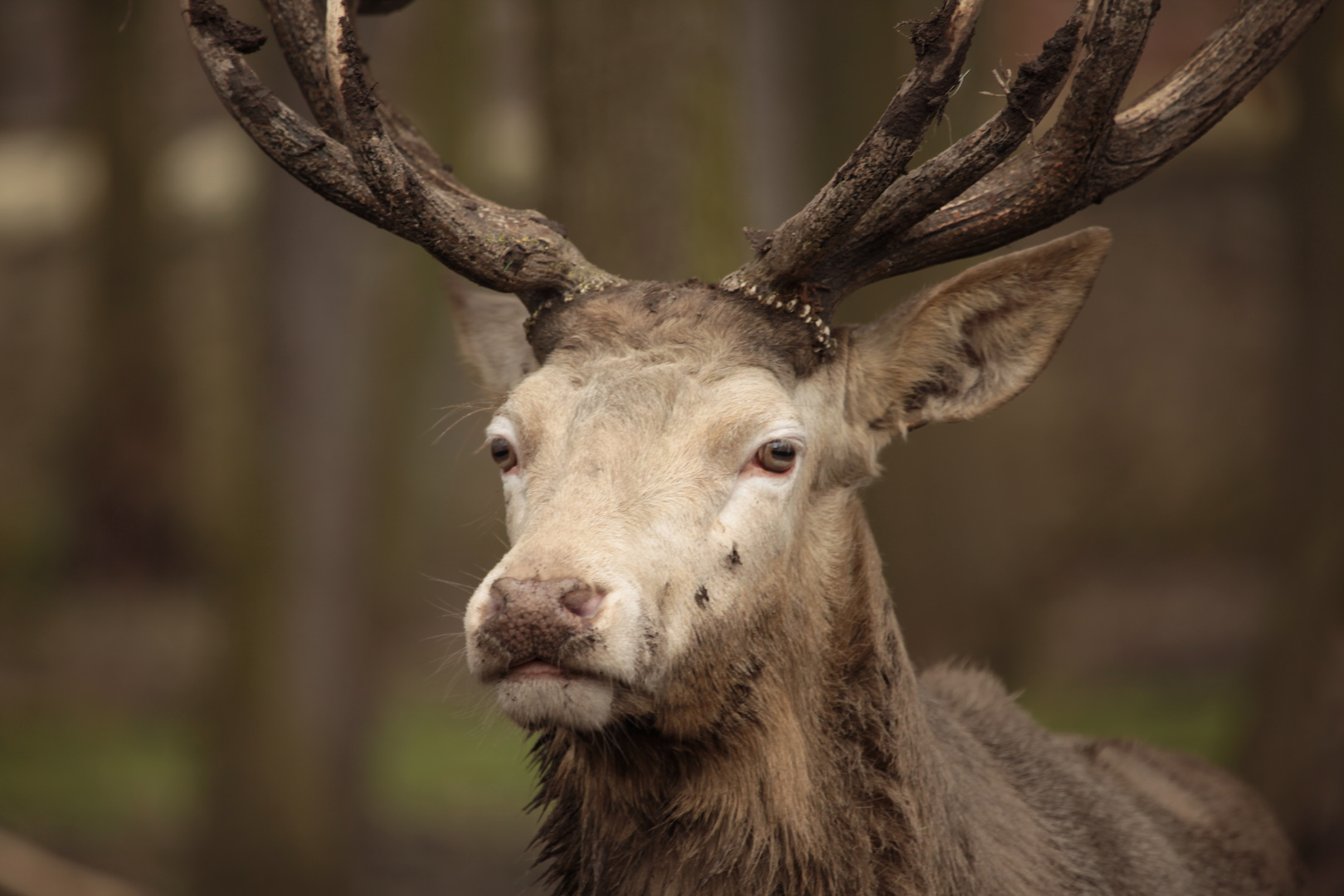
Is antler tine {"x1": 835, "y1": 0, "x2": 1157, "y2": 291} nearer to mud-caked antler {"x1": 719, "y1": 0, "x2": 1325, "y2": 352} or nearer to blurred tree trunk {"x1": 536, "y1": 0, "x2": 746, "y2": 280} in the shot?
mud-caked antler {"x1": 719, "y1": 0, "x2": 1325, "y2": 352}

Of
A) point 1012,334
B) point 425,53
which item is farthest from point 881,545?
point 425,53

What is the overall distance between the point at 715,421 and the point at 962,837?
1524 mm

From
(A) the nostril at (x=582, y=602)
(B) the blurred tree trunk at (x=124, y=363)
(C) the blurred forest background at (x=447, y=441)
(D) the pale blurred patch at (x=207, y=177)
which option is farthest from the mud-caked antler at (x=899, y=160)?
(D) the pale blurred patch at (x=207, y=177)

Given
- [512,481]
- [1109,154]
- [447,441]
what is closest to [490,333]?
[512,481]

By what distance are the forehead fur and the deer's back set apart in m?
1.44

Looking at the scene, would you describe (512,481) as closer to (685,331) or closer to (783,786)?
(685,331)

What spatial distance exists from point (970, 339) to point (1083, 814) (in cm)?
178

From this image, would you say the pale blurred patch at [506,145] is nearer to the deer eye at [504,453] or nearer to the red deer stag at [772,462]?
the red deer stag at [772,462]

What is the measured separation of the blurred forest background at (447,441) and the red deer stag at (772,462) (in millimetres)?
486

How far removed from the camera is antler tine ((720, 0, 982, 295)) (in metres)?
3.50

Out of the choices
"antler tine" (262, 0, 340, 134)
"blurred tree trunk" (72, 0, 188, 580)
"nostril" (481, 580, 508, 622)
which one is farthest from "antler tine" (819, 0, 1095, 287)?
"blurred tree trunk" (72, 0, 188, 580)

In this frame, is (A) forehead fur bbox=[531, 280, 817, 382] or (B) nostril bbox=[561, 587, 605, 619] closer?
(B) nostril bbox=[561, 587, 605, 619]

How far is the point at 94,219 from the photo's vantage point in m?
15.1

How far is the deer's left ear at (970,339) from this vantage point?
13.2ft
